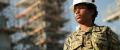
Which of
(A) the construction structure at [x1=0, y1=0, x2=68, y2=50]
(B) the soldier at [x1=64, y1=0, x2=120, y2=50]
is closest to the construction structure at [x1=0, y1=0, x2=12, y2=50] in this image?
(A) the construction structure at [x1=0, y1=0, x2=68, y2=50]

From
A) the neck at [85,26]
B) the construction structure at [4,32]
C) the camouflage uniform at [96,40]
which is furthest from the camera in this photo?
the construction structure at [4,32]

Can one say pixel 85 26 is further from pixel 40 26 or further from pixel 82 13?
pixel 40 26

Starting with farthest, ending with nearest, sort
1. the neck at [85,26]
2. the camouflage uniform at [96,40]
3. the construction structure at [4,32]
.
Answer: the construction structure at [4,32] < the neck at [85,26] < the camouflage uniform at [96,40]

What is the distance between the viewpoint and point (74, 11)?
3732mm

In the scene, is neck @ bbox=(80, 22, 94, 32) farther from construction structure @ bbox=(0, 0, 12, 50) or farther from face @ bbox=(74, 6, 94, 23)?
construction structure @ bbox=(0, 0, 12, 50)

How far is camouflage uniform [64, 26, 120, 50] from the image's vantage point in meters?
3.58

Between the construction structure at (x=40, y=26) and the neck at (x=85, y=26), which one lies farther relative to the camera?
the construction structure at (x=40, y=26)

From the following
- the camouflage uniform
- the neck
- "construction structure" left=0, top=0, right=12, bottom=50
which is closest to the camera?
the camouflage uniform

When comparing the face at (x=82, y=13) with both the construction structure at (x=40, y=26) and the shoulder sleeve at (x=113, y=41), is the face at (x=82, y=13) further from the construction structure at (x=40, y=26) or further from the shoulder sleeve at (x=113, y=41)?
the construction structure at (x=40, y=26)

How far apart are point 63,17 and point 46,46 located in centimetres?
363

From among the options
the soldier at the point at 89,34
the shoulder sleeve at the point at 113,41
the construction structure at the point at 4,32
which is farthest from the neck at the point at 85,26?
the construction structure at the point at 4,32

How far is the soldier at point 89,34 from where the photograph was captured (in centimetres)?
360

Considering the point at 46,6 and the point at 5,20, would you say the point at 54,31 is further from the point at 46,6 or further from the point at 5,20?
the point at 5,20

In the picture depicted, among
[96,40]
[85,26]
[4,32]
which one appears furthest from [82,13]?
[4,32]
